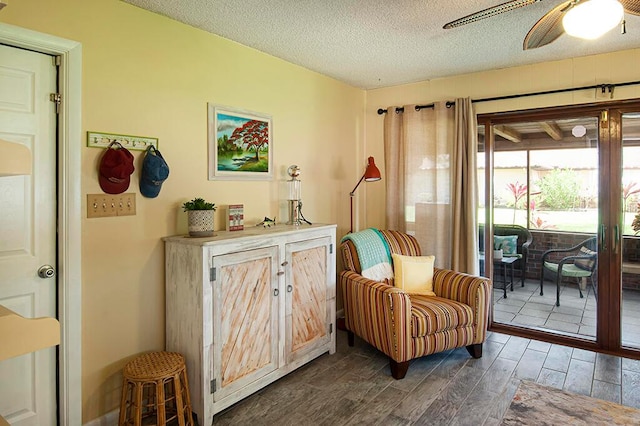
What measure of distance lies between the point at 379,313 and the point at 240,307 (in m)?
1.05

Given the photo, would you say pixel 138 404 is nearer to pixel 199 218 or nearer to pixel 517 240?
pixel 199 218

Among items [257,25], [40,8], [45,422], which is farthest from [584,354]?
[40,8]

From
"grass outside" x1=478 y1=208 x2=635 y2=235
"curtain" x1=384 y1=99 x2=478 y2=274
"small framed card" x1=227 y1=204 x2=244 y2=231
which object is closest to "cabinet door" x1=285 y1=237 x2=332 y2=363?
"small framed card" x1=227 y1=204 x2=244 y2=231

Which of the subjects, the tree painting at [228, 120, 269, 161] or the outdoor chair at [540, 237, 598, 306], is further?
the outdoor chair at [540, 237, 598, 306]

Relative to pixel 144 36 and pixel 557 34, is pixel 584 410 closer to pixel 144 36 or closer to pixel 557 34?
pixel 557 34

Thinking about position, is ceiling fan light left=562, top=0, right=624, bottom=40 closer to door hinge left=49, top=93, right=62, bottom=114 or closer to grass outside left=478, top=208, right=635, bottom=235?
grass outside left=478, top=208, right=635, bottom=235

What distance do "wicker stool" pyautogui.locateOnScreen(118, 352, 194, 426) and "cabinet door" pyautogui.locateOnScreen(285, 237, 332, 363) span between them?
80 cm

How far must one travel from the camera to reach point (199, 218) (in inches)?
98.0

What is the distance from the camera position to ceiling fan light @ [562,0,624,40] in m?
1.60

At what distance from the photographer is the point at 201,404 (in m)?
2.32

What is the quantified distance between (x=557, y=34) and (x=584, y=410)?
5.79 ft

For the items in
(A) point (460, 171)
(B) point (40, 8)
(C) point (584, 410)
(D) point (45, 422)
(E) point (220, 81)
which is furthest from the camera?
(A) point (460, 171)

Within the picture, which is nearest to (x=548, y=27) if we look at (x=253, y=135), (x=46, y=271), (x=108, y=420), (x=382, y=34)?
(x=382, y=34)

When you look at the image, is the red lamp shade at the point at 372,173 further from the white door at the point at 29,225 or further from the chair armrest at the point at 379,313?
the white door at the point at 29,225
